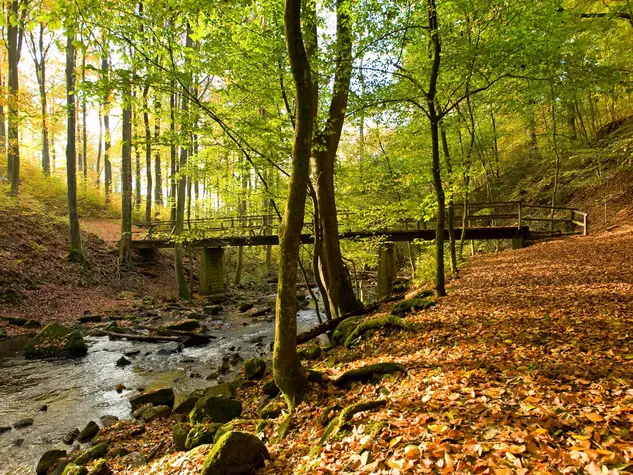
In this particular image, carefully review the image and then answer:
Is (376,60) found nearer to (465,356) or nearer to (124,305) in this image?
(465,356)

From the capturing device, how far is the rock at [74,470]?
13.6 feet

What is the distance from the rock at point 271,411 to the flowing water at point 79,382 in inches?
119

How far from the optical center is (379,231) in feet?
44.2

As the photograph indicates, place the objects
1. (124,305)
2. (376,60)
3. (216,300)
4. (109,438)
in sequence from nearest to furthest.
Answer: (109,438) → (376,60) → (124,305) → (216,300)

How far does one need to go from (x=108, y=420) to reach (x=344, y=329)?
4679mm

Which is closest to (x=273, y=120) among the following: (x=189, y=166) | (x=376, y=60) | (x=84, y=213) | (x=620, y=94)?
(x=376, y=60)

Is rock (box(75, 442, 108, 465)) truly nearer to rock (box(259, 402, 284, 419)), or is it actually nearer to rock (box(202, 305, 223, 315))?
rock (box(259, 402, 284, 419))

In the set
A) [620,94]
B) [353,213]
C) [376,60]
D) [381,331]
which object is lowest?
[381,331]

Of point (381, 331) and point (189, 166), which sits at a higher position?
point (189, 166)

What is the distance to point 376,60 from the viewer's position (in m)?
7.06

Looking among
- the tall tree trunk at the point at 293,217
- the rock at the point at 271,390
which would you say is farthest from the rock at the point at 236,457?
the rock at the point at 271,390

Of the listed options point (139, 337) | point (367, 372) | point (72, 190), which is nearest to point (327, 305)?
point (367, 372)

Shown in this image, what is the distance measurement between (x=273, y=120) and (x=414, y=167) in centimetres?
717

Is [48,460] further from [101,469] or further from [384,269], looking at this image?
[384,269]
